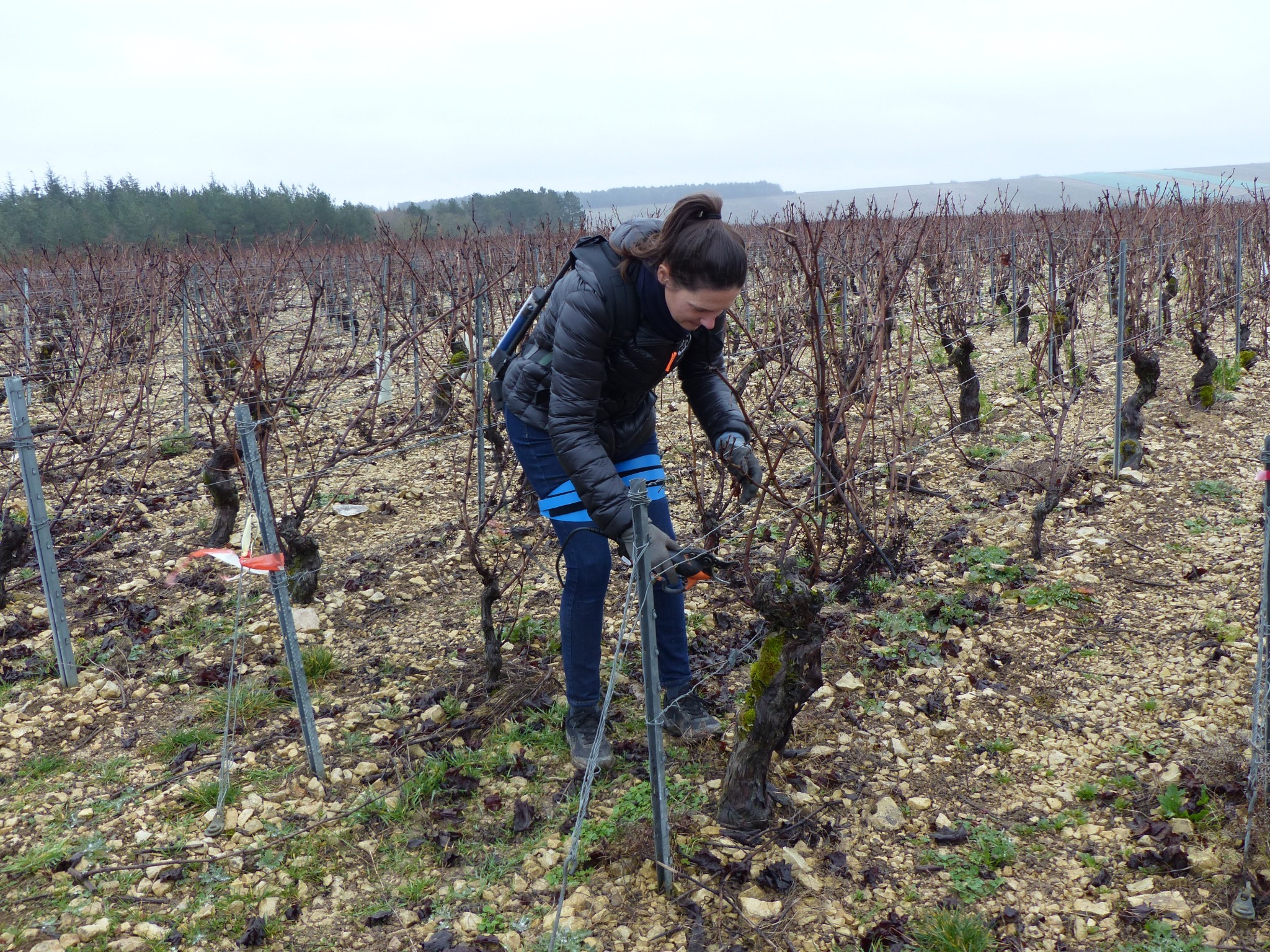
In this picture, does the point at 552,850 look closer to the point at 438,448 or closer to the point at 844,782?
the point at 844,782

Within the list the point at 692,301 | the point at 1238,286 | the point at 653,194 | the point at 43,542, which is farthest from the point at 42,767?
the point at 653,194

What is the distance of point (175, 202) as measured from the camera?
3116cm

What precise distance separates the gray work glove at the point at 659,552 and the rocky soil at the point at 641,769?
Result: 0.71m

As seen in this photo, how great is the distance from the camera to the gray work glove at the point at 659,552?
Result: 5.78 feet

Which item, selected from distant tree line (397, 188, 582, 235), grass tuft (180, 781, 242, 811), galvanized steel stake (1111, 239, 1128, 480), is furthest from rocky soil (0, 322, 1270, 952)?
distant tree line (397, 188, 582, 235)

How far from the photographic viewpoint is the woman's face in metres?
1.75

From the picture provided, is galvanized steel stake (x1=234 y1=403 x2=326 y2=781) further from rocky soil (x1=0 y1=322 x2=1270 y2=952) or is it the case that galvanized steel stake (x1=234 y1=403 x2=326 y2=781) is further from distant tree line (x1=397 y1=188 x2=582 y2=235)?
distant tree line (x1=397 y1=188 x2=582 y2=235)

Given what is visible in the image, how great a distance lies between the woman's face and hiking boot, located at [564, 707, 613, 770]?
1141mm

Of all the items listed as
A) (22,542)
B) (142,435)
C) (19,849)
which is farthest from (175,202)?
(19,849)

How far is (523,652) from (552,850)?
104cm

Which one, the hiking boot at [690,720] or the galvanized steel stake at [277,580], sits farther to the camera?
the hiking boot at [690,720]

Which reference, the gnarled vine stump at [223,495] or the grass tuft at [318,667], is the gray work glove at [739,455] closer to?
the grass tuft at [318,667]

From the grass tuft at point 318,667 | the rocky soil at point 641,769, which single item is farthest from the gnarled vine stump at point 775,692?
the grass tuft at point 318,667

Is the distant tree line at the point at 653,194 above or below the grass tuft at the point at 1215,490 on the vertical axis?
above
